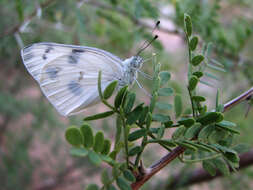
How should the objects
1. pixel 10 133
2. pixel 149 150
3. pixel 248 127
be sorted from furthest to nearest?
1. pixel 10 133
2. pixel 149 150
3. pixel 248 127

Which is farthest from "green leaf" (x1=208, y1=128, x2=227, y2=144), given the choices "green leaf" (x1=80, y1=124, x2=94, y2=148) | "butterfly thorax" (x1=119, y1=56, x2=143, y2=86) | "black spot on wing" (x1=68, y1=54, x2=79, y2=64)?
"black spot on wing" (x1=68, y1=54, x2=79, y2=64)

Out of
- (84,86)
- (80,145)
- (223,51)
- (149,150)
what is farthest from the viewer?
(149,150)

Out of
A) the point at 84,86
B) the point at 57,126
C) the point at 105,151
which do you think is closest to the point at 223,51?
the point at 84,86

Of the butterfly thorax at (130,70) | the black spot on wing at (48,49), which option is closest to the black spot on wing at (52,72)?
the black spot on wing at (48,49)

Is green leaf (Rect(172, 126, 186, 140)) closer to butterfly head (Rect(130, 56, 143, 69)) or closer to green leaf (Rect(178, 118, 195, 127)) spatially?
green leaf (Rect(178, 118, 195, 127))

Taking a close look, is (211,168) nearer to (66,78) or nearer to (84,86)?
(84,86)

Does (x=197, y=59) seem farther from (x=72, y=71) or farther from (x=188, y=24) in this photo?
(x=72, y=71)

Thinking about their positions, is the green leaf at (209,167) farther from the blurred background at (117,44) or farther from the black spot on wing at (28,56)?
the black spot on wing at (28,56)
